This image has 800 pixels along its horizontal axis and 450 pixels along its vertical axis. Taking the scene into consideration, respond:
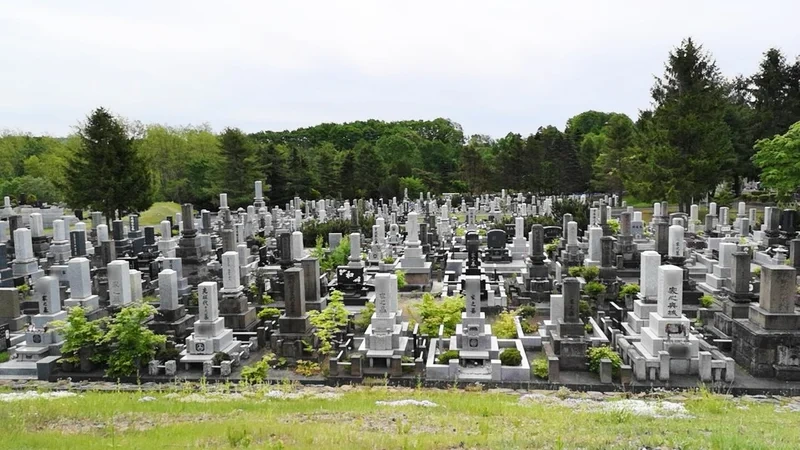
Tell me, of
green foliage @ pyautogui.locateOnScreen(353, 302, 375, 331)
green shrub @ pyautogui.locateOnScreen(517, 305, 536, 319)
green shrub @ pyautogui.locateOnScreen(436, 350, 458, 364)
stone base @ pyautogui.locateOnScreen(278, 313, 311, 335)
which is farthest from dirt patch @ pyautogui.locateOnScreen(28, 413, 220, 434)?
green shrub @ pyautogui.locateOnScreen(517, 305, 536, 319)

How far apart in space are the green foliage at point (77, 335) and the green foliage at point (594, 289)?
14.8m

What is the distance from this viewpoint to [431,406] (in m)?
9.44

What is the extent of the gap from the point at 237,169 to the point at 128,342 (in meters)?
36.4

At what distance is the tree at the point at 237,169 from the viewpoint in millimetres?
47125

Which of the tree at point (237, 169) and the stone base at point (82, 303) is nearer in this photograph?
the stone base at point (82, 303)

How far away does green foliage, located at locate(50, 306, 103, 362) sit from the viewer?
12.8 m

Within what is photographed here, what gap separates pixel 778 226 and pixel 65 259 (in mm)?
35710

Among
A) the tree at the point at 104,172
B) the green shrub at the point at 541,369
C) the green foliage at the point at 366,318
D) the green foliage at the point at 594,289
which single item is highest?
the tree at the point at 104,172

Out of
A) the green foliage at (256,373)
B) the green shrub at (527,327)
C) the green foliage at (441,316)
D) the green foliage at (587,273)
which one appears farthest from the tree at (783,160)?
the green foliage at (256,373)

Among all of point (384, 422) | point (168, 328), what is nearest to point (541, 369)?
point (384, 422)

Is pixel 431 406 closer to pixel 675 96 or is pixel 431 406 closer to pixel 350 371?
pixel 350 371

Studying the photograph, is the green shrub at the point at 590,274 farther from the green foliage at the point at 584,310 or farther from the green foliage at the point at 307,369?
the green foliage at the point at 307,369

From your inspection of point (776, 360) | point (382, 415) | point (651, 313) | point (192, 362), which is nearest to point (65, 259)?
point (192, 362)

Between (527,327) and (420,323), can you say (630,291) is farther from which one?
(420,323)
